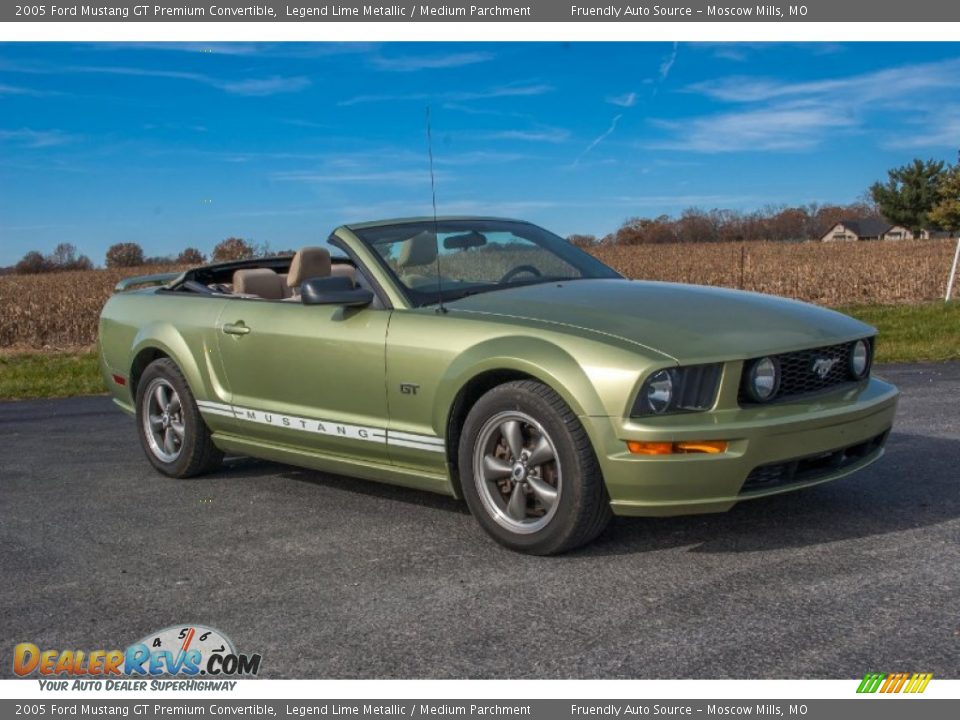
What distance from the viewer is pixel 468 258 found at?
5.85 metres

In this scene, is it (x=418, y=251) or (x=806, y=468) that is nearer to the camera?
(x=806, y=468)

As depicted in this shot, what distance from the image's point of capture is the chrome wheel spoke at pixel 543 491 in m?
4.58

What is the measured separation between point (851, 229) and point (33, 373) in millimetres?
113839

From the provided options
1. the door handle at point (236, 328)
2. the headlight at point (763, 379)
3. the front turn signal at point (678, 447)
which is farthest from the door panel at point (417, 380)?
the headlight at point (763, 379)

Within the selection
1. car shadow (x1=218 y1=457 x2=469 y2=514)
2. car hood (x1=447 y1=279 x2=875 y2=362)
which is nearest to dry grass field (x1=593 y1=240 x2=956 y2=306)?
car shadow (x1=218 y1=457 x2=469 y2=514)

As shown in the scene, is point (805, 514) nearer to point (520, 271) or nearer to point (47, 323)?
point (520, 271)

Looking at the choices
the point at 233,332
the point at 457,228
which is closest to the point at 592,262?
the point at 457,228

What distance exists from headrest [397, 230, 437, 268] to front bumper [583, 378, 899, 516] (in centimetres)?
162

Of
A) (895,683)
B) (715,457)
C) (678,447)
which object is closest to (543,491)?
(678,447)

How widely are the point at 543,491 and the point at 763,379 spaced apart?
104 centimetres

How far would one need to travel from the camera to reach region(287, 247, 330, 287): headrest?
6188mm

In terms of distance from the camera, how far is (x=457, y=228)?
236 inches

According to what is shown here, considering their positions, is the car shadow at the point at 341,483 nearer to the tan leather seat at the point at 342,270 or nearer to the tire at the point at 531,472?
the tire at the point at 531,472
